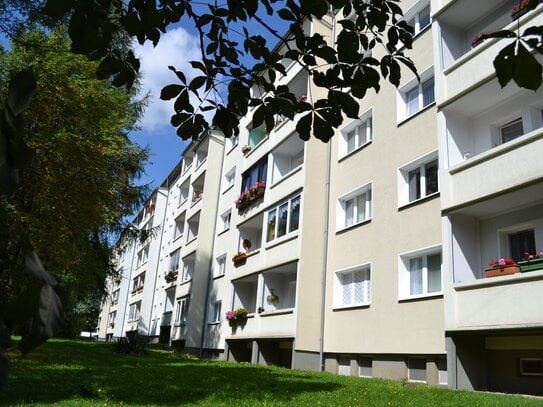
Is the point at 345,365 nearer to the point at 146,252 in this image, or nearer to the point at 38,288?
the point at 38,288

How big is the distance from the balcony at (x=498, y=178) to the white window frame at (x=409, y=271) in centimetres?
158

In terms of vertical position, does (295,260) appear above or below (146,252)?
below

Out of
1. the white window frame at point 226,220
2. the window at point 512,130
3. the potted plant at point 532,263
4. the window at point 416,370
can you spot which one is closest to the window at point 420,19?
the window at point 512,130

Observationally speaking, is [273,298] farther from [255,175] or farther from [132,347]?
[132,347]

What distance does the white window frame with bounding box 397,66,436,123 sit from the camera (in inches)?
625

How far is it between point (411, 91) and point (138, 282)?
1745 inches

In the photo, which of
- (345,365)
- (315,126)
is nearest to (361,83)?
(315,126)

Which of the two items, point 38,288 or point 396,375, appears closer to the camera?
point 38,288

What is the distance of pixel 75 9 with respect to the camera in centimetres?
212

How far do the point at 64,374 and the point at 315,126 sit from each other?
36.1 ft

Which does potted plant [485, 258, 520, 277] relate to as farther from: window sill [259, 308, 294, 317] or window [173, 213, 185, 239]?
window [173, 213, 185, 239]

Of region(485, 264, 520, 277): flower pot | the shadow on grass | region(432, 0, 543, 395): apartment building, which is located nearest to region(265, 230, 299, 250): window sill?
the shadow on grass

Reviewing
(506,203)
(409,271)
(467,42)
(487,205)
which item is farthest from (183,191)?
(506,203)

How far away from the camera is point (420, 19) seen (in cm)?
1697
